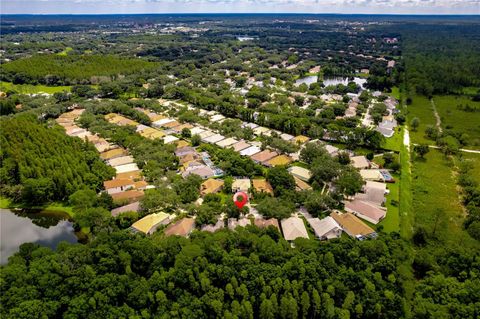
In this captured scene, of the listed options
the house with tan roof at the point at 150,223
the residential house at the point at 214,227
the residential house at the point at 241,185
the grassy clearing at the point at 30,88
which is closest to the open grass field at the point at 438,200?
the residential house at the point at 241,185

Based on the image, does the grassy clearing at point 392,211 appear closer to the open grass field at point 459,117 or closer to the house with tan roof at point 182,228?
the house with tan roof at point 182,228

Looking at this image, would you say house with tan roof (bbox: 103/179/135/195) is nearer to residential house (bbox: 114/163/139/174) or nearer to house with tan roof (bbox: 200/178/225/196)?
residential house (bbox: 114/163/139/174)

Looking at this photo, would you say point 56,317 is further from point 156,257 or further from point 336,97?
point 336,97

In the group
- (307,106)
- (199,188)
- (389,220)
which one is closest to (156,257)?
(199,188)

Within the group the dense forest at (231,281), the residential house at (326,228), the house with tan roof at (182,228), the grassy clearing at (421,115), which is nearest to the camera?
the dense forest at (231,281)

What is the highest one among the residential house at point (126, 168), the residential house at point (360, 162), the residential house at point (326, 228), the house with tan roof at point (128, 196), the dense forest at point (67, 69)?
the dense forest at point (67, 69)

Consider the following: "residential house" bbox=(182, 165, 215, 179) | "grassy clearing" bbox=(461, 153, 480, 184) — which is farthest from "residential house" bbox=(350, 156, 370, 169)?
"residential house" bbox=(182, 165, 215, 179)
